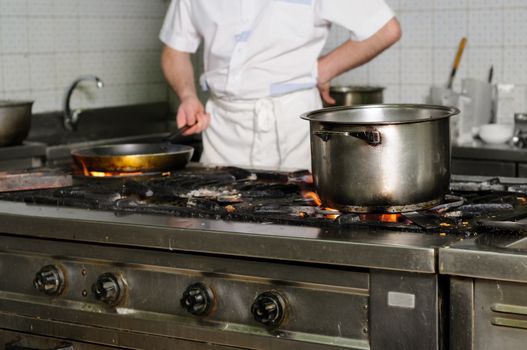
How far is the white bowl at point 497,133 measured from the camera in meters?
3.80

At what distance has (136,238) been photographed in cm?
190

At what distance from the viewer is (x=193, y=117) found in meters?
2.98

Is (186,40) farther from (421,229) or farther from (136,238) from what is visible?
(421,229)

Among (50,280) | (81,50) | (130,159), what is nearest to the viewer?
(50,280)

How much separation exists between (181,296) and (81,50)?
2750mm

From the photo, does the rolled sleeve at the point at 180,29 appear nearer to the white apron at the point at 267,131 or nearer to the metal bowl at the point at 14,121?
the white apron at the point at 267,131

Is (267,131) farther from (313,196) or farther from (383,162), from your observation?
(383,162)

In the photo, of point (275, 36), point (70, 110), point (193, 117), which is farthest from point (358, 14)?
point (70, 110)

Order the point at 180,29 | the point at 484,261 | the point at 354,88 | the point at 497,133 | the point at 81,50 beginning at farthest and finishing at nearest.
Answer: the point at 81,50 < the point at 354,88 < the point at 497,133 < the point at 180,29 < the point at 484,261

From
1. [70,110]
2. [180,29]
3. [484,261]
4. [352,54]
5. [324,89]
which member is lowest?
[484,261]

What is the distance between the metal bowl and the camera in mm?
3582

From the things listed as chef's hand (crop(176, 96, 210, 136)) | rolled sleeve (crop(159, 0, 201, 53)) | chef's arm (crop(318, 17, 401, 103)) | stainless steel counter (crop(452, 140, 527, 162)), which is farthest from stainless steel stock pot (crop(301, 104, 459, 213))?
stainless steel counter (crop(452, 140, 527, 162))

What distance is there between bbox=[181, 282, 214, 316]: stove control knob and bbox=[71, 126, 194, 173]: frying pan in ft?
2.23

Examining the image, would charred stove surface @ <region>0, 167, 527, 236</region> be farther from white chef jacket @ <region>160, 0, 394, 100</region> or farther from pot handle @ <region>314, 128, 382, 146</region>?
white chef jacket @ <region>160, 0, 394, 100</region>
